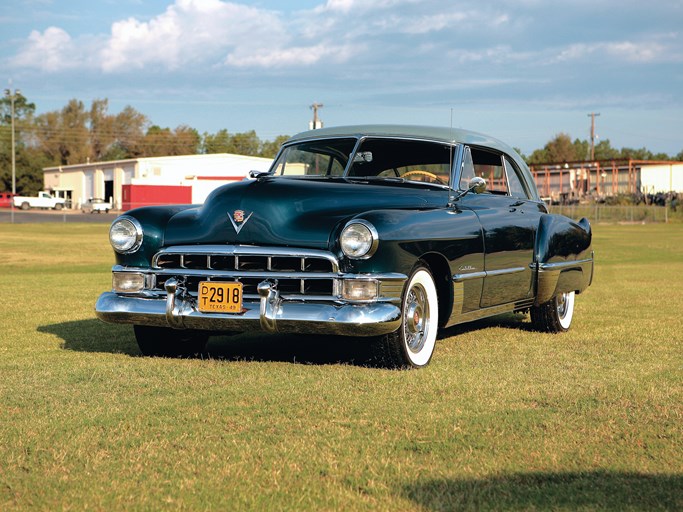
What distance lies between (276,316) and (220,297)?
16.8 inches

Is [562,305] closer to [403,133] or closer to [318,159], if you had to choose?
[403,133]

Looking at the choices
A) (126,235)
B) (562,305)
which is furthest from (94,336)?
(562,305)

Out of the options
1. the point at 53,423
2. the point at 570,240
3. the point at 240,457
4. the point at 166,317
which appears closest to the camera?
the point at 240,457

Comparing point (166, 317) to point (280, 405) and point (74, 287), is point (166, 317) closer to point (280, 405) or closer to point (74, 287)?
point (280, 405)

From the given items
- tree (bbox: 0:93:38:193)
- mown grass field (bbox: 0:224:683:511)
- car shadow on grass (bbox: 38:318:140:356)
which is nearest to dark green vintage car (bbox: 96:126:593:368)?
mown grass field (bbox: 0:224:683:511)

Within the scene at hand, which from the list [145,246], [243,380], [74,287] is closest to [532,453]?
[243,380]

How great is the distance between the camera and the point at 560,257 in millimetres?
9133

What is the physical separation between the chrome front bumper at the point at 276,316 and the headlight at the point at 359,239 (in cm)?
33

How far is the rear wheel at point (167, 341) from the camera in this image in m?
7.50

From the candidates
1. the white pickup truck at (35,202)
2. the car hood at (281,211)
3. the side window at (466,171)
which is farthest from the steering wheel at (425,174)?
the white pickup truck at (35,202)

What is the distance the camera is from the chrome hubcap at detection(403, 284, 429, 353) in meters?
6.95

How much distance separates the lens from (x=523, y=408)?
5586mm

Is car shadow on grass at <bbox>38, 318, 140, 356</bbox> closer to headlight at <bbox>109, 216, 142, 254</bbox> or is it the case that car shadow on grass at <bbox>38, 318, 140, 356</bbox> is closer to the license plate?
headlight at <bbox>109, 216, 142, 254</bbox>

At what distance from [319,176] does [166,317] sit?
6.24 ft
